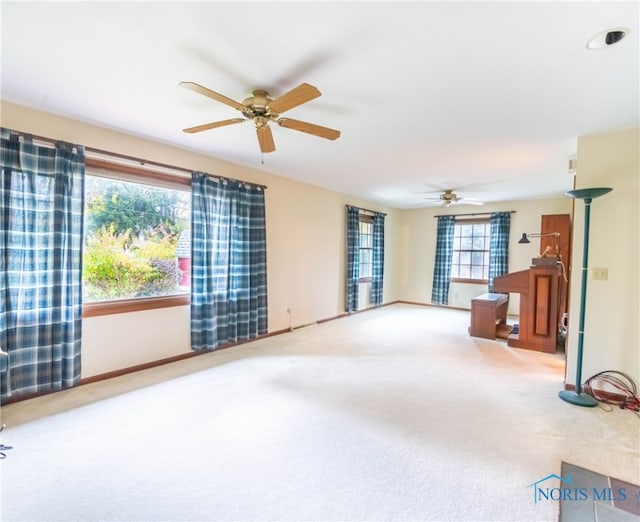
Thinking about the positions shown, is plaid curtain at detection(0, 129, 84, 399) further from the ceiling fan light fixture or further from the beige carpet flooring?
the ceiling fan light fixture

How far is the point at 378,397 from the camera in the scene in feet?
9.37

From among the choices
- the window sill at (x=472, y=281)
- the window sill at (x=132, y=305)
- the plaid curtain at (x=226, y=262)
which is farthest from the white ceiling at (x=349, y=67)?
the window sill at (x=472, y=281)

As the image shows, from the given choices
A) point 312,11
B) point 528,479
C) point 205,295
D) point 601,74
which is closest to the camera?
point 312,11

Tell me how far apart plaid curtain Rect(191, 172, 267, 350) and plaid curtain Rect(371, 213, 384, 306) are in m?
3.22

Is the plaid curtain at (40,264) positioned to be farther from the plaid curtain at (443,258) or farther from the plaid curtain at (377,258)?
the plaid curtain at (443,258)

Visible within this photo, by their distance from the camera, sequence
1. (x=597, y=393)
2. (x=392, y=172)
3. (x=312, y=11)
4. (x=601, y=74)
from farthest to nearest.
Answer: (x=392, y=172) < (x=597, y=393) < (x=601, y=74) < (x=312, y=11)

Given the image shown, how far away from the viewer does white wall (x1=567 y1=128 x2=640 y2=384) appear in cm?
280

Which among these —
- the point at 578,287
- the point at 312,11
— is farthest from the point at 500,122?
the point at 312,11

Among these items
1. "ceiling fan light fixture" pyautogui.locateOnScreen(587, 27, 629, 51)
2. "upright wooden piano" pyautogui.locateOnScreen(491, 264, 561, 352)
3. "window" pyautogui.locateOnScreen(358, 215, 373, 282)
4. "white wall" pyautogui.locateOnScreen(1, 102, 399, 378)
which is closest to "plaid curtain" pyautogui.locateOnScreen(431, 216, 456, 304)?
"white wall" pyautogui.locateOnScreen(1, 102, 399, 378)

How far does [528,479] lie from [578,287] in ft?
6.65

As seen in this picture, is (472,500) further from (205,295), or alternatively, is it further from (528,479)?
(205,295)

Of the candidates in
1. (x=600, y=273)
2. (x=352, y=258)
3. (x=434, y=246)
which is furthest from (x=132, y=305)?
(x=434, y=246)

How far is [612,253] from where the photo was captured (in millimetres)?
2896

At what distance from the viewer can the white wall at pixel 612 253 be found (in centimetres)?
280
